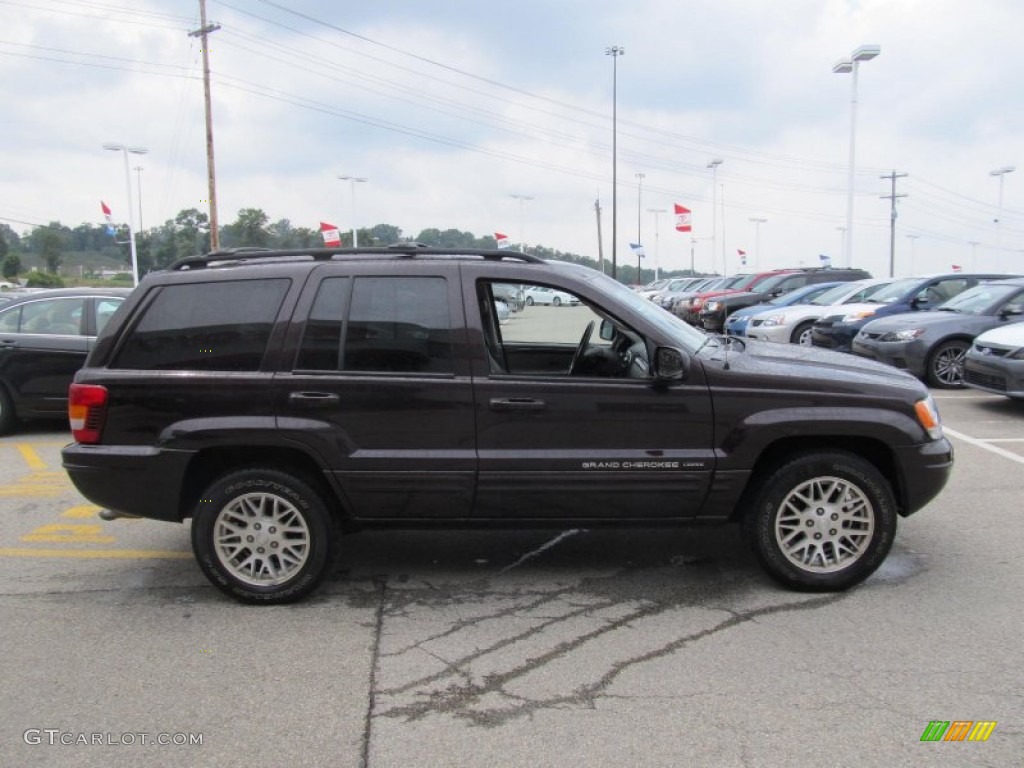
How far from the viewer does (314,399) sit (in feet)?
13.1

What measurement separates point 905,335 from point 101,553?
10.3 metres

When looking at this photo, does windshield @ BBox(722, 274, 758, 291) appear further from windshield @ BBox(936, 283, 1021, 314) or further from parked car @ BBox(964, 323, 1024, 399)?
parked car @ BBox(964, 323, 1024, 399)

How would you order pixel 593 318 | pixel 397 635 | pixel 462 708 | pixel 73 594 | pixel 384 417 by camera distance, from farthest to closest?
pixel 593 318
pixel 73 594
pixel 384 417
pixel 397 635
pixel 462 708

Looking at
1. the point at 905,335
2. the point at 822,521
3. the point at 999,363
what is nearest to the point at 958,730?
the point at 822,521

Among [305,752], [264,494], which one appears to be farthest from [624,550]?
[305,752]

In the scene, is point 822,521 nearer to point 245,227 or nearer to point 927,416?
point 927,416

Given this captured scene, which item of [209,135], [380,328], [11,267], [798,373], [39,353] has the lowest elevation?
[39,353]

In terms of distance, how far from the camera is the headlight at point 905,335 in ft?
35.6

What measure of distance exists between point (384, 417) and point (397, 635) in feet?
3.54

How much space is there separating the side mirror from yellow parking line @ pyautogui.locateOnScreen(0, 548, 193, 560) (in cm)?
320

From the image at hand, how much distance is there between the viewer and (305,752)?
2.83 meters

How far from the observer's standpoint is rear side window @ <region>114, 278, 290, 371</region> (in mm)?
4074

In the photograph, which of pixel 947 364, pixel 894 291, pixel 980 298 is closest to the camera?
pixel 947 364

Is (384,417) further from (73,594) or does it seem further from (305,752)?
(73,594)
